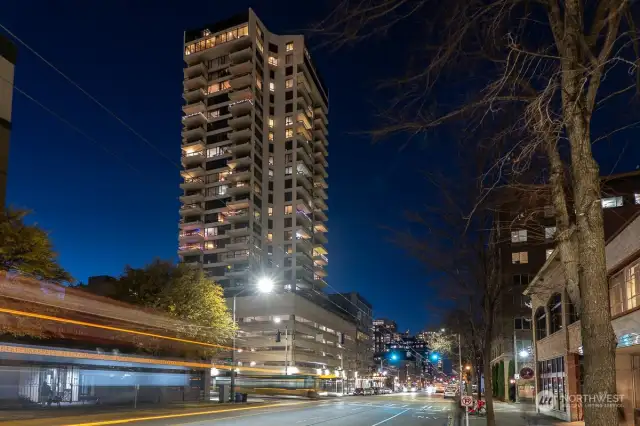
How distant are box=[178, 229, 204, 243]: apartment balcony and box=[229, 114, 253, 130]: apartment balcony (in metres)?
22.9

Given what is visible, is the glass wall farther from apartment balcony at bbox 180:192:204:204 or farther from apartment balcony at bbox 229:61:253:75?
apartment balcony at bbox 229:61:253:75

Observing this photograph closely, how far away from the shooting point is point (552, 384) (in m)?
37.4

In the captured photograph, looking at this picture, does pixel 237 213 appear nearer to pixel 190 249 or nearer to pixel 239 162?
pixel 239 162

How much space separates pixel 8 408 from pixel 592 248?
99.0ft

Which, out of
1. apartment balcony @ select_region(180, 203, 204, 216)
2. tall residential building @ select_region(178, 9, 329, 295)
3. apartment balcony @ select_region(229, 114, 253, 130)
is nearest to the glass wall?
tall residential building @ select_region(178, 9, 329, 295)

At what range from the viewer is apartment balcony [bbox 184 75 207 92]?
416 ft

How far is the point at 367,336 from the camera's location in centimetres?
16138

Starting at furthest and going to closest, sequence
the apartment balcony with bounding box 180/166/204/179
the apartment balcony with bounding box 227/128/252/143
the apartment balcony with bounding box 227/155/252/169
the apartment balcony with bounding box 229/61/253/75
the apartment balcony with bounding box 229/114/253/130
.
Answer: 1. the apartment balcony with bounding box 229/61/253/75
2. the apartment balcony with bounding box 180/166/204/179
3. the apartment balcony with bounding box 229/114/253/130
4. the apartment balcony with bounding box 227/128/252/143
5. the apartment balcony with bounding box 227/155/252/169

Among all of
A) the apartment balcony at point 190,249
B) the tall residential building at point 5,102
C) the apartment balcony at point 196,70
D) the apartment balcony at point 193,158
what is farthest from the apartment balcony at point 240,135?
the tall residential building at point 5,102

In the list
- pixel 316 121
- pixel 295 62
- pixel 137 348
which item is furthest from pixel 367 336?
pixel 137 348

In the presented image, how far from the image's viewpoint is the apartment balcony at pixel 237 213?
117 meters

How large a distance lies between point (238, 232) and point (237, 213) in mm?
4258

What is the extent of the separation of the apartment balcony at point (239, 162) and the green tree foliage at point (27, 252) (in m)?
87.4

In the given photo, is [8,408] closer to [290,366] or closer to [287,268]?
[290,366]
